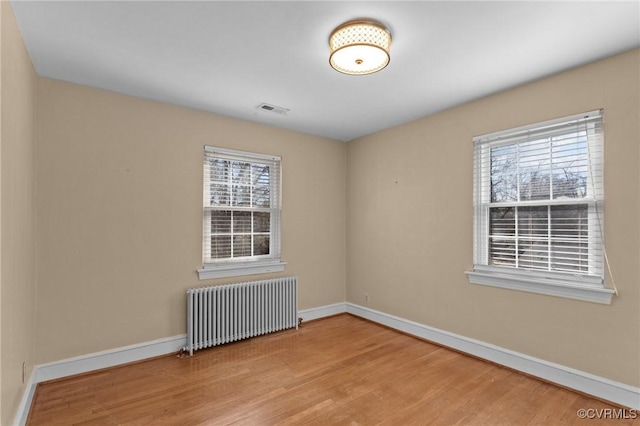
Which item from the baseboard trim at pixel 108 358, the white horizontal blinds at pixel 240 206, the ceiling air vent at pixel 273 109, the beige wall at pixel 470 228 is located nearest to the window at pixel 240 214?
the white horizontal blinds at pixel 240 206

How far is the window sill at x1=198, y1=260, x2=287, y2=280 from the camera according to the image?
146 inches

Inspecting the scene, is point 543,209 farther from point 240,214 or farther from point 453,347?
point 240,214

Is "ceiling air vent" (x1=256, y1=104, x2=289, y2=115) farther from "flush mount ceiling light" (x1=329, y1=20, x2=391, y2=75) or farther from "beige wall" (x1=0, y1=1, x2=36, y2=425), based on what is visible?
"beige wall" (x1=0, y1=1, x2=36, y2=425)

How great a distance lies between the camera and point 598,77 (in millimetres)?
2594

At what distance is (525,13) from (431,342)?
330cm

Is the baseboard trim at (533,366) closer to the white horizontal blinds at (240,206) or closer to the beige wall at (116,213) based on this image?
the white horizontal blinds at (240,206)

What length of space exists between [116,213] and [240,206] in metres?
1.34

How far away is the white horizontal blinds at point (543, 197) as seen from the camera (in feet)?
8.64

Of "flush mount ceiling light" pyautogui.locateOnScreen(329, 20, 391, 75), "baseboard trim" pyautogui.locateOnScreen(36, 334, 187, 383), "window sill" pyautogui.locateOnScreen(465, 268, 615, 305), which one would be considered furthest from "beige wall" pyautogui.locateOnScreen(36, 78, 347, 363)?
"window sill" pyautogui.locateOnScreen(465, 268, 615, 305)

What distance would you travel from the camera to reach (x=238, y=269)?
13.0ft

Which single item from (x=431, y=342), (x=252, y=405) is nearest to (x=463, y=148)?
(x=431, y=342)

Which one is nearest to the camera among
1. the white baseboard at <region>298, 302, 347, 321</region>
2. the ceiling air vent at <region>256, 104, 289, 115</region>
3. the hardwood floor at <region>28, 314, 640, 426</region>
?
the hardwood floor at <region>28, 314, 640, 426</region>

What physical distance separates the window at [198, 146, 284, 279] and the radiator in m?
0.23

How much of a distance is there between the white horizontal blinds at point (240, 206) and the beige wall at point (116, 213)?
13 cm
